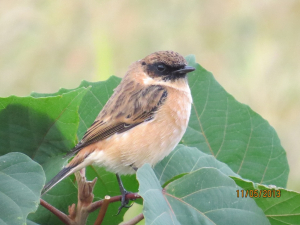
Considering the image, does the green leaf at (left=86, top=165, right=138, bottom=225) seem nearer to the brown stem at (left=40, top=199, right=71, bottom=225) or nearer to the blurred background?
the brown stem at (left=40, top=199, right=71, bottom=225)

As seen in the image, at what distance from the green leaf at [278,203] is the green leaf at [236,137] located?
475 millimetres

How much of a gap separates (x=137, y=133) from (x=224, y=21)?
5.46m

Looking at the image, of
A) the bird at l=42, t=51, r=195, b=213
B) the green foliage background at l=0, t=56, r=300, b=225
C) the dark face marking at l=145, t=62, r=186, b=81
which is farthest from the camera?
the dark face marking at l=145, t=62, r=186, b=81

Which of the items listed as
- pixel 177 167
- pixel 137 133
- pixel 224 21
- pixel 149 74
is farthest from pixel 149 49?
pixel 177 167

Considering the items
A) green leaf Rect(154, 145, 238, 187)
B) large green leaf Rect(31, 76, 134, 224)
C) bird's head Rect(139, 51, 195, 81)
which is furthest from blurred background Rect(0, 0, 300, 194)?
green leaf Rect(154, 145, 238, 187)

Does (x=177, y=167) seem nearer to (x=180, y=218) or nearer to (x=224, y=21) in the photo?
(x=180, y=218)

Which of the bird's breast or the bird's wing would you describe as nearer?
the bird's breast

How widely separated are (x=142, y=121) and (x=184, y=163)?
2.86 ft

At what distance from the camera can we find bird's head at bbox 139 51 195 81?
3.04 meters

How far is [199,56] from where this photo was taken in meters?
7.12

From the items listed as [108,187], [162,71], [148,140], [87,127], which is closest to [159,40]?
[162,71]

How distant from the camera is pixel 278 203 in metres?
1.76

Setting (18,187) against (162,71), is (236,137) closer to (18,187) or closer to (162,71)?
(162,71)
